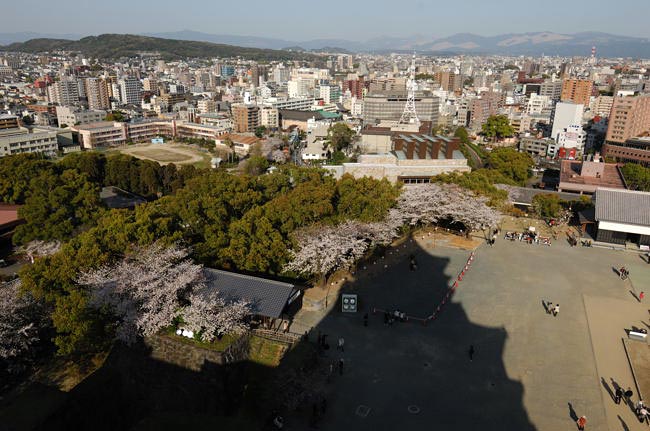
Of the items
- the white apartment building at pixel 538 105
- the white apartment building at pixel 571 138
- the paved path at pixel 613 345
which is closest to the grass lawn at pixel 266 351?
the paved path at pixel 613 345

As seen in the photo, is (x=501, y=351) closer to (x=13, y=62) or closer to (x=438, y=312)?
(x=438, y=312)

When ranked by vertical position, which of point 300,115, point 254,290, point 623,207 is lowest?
point 300,115

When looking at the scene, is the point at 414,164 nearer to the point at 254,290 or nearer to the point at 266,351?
the point at 254,290

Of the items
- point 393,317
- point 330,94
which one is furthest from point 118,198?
point 330,94

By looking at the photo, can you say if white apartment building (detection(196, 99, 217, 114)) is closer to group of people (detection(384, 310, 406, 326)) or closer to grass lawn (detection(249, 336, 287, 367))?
group of people (detection(384, 310, 406, 326))

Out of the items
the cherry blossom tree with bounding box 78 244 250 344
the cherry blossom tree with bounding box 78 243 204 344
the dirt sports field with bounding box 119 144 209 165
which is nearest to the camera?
→ the cherry blossom tree with bounding box 78 244 250 344

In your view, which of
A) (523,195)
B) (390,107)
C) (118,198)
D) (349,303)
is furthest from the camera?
(390,107)

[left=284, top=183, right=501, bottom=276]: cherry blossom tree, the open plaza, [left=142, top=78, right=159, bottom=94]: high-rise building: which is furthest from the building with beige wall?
[left=142, top=78, right=159, bottom=94]: high-rise building
